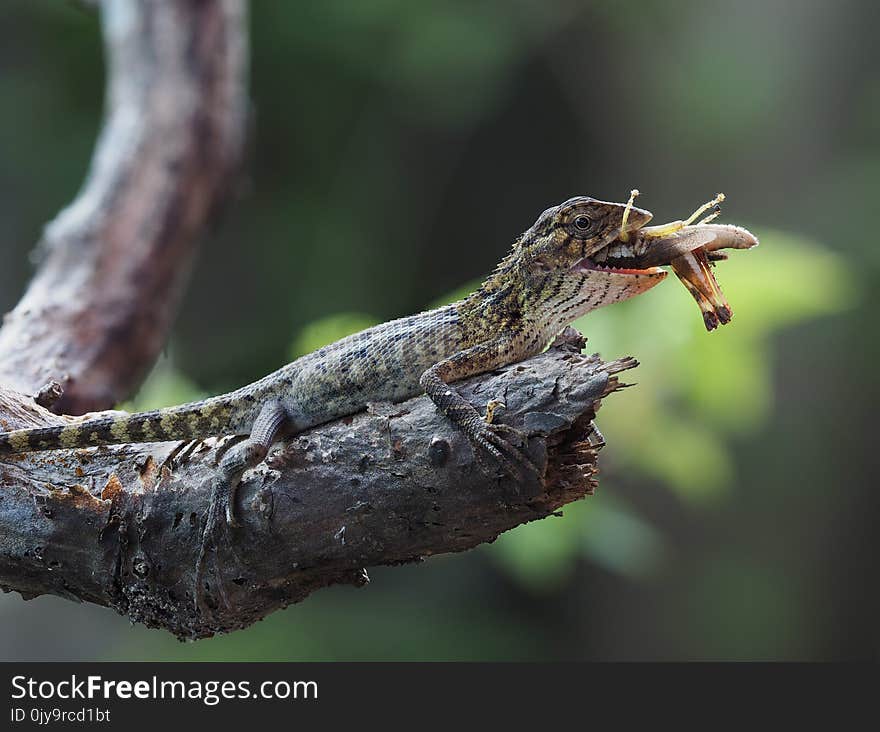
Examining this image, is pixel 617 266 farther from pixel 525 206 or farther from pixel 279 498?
pixel 525 206

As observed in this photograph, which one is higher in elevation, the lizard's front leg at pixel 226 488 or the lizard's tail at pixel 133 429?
the lizard's tail at pixel 133 429

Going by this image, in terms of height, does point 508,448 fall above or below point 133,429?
below

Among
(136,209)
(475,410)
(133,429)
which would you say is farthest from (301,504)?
(136,209)

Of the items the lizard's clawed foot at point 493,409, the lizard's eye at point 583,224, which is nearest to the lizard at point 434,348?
the lizard's eye at point 583,224

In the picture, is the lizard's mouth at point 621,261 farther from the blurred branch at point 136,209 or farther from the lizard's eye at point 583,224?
the blurred branch at point 136,209

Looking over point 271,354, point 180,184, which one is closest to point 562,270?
point 180,184

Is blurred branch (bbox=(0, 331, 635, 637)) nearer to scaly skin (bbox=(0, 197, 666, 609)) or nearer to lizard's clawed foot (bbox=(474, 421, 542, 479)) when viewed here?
lizard's clawed foot (bbox=(474, 421, 542, 479))
